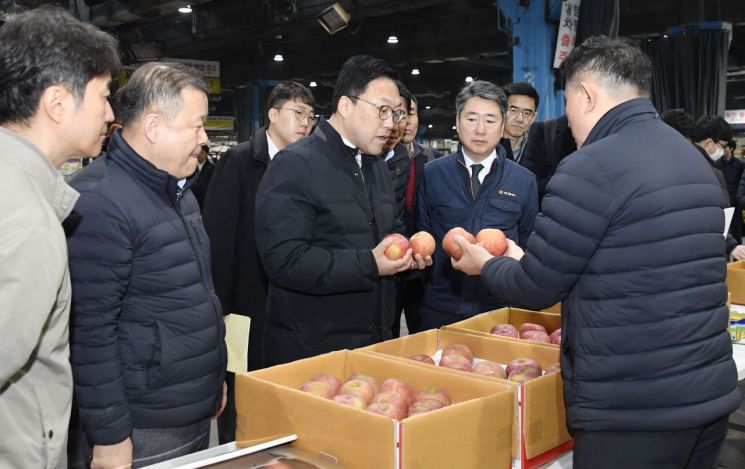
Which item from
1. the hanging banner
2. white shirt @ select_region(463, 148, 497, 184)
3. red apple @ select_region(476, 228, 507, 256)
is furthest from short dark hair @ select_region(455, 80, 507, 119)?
the hanging banner

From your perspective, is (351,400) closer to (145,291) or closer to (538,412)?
(538,412)

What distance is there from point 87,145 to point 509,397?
1.18 metres

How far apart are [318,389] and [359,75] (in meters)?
1.20

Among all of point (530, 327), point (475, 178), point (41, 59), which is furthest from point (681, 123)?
point (41, 59)

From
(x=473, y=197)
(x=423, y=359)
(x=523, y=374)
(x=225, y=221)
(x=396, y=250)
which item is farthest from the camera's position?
(x=225, y=221)

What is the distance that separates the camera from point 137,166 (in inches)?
80.2

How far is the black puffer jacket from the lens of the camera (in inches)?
70.4

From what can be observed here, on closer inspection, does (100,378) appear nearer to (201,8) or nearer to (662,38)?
(662,38)

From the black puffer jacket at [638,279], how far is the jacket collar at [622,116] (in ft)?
0.14

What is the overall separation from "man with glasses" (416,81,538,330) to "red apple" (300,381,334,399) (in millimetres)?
1275

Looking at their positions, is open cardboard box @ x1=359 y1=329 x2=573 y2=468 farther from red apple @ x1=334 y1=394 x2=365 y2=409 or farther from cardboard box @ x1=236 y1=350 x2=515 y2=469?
red apple @ x1=334 y1=394 x2=365 y2=409

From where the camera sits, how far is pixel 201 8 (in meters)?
14.2

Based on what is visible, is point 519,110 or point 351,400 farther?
point 519,110

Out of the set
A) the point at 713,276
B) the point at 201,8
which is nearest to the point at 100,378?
the point at 713,276
